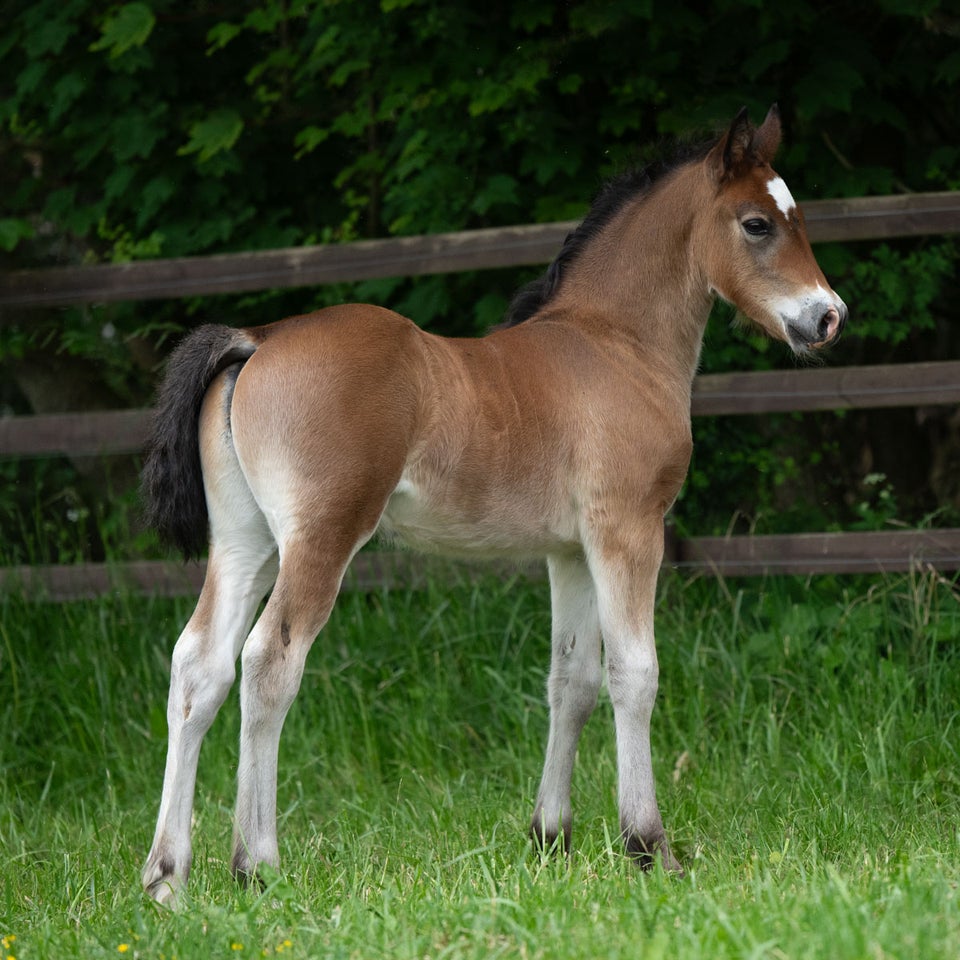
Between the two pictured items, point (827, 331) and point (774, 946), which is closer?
point (774, 946)

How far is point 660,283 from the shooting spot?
415 cm

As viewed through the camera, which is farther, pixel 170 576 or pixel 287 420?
pixel 170 576

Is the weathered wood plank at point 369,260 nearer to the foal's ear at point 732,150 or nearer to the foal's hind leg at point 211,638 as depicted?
the foal's ear at point 732,150

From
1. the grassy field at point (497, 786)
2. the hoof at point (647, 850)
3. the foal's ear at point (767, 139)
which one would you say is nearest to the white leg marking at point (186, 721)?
the grassy field at point (497, 786)

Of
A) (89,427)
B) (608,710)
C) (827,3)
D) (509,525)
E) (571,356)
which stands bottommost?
(608,710)

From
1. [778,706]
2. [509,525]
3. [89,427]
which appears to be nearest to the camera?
[509,525]

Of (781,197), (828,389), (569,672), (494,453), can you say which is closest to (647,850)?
(569,672)

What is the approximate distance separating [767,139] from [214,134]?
10.4ft

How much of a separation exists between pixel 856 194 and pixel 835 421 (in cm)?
122

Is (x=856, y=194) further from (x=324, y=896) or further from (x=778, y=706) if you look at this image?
(x=324, y=896)

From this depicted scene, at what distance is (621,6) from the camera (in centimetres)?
554

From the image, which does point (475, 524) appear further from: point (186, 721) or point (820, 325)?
point (820, 325)

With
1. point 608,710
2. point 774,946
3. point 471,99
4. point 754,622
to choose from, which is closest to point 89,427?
point 471,99

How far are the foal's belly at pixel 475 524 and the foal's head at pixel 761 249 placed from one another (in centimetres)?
88
